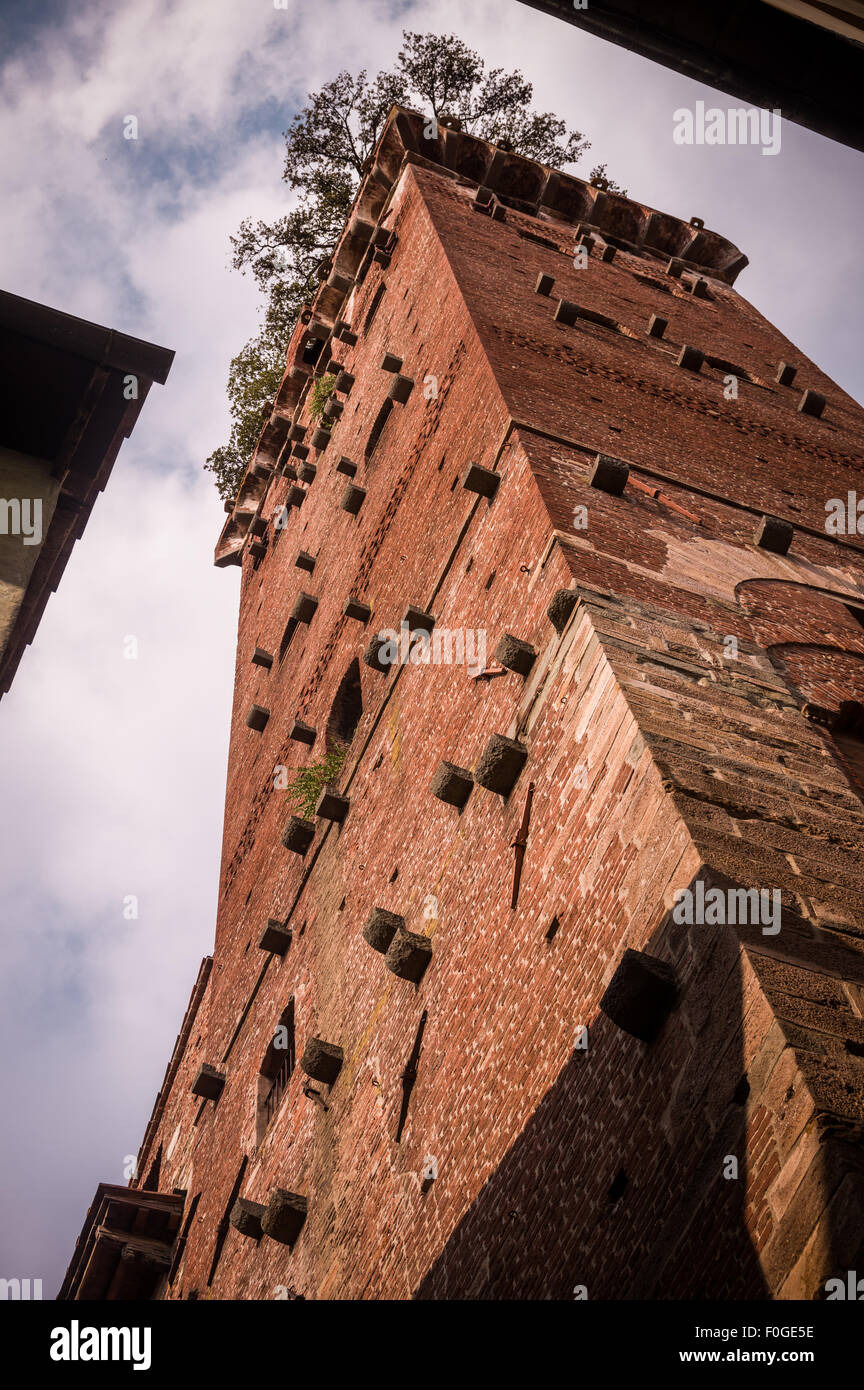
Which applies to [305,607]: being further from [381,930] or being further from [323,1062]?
[381,930]

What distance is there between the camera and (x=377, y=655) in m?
8.94

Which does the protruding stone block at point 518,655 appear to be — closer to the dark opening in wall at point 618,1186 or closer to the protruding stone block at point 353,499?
the dark opening in wall at point 618,1186

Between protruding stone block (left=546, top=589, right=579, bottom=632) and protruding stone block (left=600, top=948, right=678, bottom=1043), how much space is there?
205 centimetres

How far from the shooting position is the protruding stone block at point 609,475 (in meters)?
6.90

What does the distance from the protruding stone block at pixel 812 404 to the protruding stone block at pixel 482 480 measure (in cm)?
533

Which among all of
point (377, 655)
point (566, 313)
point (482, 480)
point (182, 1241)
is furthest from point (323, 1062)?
point (566, 313)

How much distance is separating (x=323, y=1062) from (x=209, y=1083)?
397cm

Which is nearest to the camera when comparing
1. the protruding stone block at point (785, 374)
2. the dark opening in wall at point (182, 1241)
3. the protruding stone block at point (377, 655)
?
the protruding stone block at point (377, 655)

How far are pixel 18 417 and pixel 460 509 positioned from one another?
3.01 m

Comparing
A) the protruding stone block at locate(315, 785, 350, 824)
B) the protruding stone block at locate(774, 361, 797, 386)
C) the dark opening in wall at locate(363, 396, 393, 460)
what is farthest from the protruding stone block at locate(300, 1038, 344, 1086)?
the protruding stone block at locate(774, 361, 797, 386)

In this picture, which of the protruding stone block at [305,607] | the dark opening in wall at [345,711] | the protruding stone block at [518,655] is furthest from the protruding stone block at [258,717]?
the protruding stone block at [518,655]

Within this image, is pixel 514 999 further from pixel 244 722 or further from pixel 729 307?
pixel 729 307

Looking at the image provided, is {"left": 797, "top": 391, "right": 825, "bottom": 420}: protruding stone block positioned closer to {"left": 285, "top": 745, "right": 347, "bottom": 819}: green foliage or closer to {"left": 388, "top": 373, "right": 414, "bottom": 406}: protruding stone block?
{"left": 388, "top": 373, "right": 414, "bottom": 406}: protruding stone block
